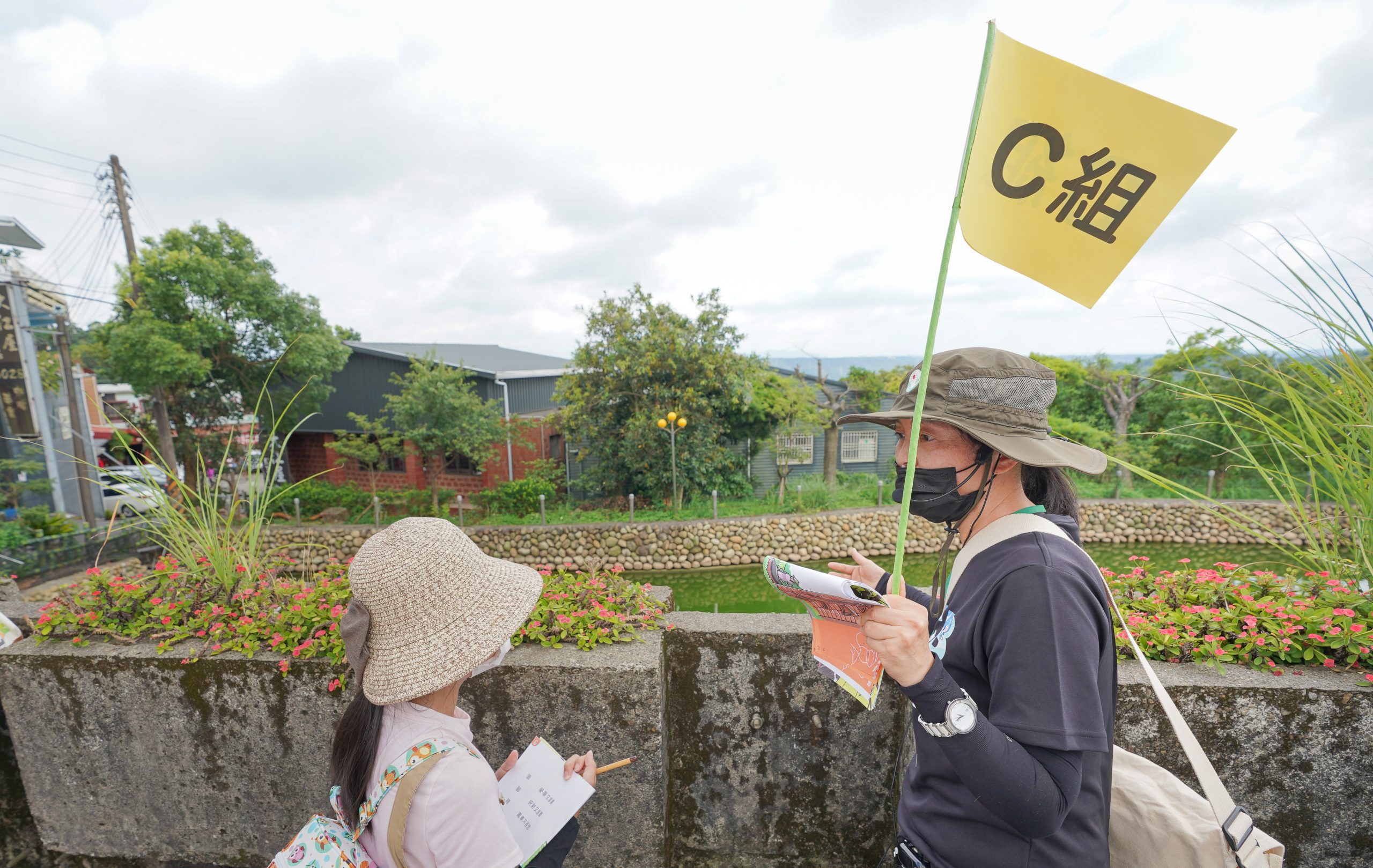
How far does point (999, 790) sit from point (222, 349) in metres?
15.2

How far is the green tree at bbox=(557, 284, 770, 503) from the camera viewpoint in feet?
40.8

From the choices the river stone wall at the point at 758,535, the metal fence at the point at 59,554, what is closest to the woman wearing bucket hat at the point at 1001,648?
the river stone wall at the point at 758,535

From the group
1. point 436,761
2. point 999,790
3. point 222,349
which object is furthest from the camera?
point 222,349

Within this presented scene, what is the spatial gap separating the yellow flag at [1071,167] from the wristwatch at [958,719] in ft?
2.43

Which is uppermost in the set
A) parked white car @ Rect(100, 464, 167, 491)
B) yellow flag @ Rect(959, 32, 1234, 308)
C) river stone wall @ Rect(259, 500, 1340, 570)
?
yellow flag @ Rect(959, 32, 1234, 308)

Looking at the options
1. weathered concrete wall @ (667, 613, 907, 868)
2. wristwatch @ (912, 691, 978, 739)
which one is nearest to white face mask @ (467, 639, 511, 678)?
weathered concrete wall @ (667, 613, 907, 868)

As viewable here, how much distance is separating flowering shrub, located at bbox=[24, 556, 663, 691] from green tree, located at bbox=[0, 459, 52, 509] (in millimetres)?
13635

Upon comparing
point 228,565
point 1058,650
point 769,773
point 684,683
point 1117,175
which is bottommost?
point 769,773

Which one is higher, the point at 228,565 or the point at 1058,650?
the point at 1058,650

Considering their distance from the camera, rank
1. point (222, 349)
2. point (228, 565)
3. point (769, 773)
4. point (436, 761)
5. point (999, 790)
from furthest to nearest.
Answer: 1. point (222, 349)
2. point (228, 565)
3. point (769, 773)
4. point (436, 761)
5. point (999, 790)

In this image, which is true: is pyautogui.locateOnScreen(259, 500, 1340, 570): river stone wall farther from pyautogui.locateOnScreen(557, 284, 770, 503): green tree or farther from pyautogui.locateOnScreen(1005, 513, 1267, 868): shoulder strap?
pyautogui.locateOnScreen(1005, 513, 1267, 868): shoulder strap

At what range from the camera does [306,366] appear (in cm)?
1244

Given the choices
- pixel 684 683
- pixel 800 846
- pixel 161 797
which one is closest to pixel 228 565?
pixel 161 797

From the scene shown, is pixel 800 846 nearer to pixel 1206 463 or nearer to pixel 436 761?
pixel 436 761
